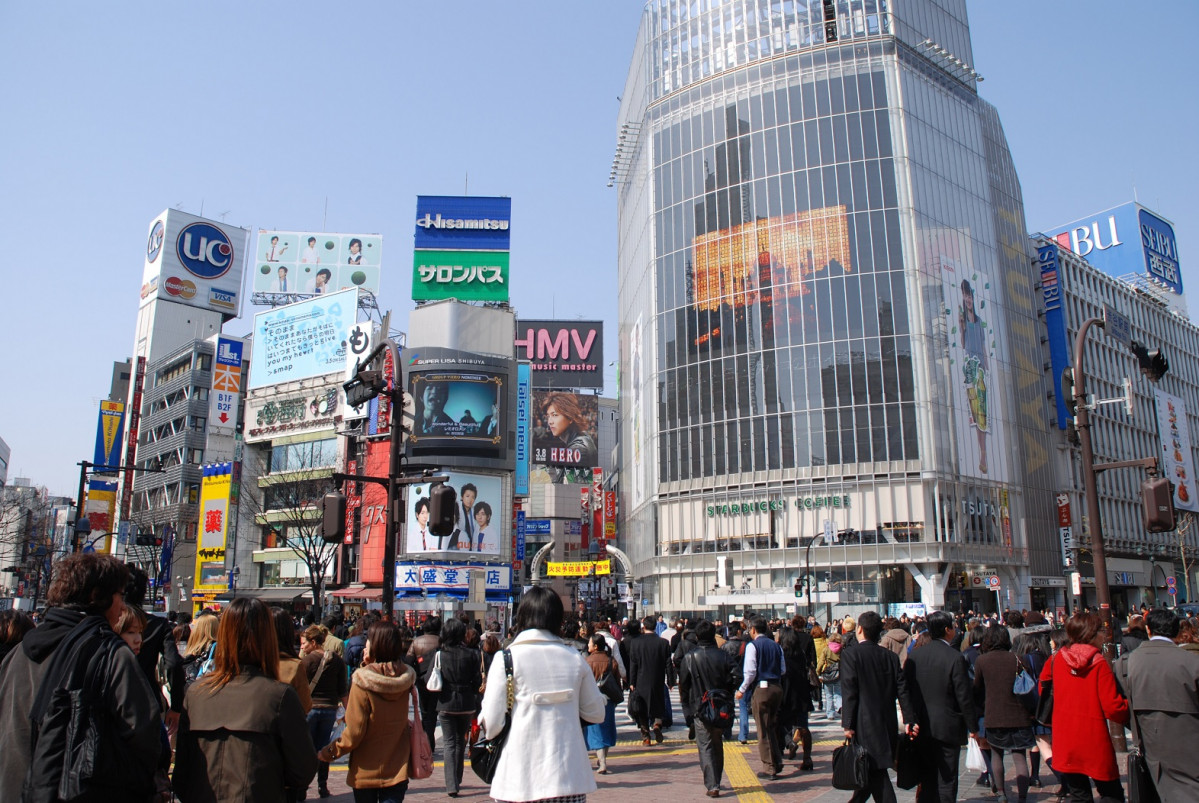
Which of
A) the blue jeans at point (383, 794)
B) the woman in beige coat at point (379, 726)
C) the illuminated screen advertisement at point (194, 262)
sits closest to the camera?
the woman in beige coat at point (379, 726)

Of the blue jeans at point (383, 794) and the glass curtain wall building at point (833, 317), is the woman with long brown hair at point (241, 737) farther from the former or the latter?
the glass curtain wall building at point (833, 317)

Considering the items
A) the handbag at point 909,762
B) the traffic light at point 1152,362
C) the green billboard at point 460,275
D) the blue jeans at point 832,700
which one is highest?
the green billboard at point 460,275

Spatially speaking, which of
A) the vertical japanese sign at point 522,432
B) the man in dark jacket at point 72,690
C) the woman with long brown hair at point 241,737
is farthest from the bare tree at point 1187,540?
the man in dark jacket at point 72,690

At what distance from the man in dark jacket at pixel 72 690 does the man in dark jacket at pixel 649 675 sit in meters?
9.79

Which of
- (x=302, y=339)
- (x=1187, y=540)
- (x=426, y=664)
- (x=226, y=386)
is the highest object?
(x=302, y=339)

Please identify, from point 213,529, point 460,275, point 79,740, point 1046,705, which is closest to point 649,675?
point 1046,705

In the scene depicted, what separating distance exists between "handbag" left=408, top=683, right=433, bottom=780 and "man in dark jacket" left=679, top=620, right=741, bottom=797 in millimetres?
3999

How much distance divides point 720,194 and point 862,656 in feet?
177

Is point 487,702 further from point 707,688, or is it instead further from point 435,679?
point 707,688

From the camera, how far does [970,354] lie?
56281 millimetres

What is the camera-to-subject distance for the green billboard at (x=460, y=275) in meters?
67.1

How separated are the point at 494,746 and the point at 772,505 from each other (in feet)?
166

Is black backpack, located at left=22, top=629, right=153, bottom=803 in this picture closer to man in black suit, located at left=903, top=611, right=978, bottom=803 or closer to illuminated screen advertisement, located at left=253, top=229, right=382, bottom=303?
man in black suit, located at left=903, top=611, right=978, bottom=803

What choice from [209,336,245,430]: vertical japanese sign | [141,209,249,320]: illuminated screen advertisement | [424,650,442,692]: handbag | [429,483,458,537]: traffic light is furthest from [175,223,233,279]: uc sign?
[424,650,442,692]: handbag
